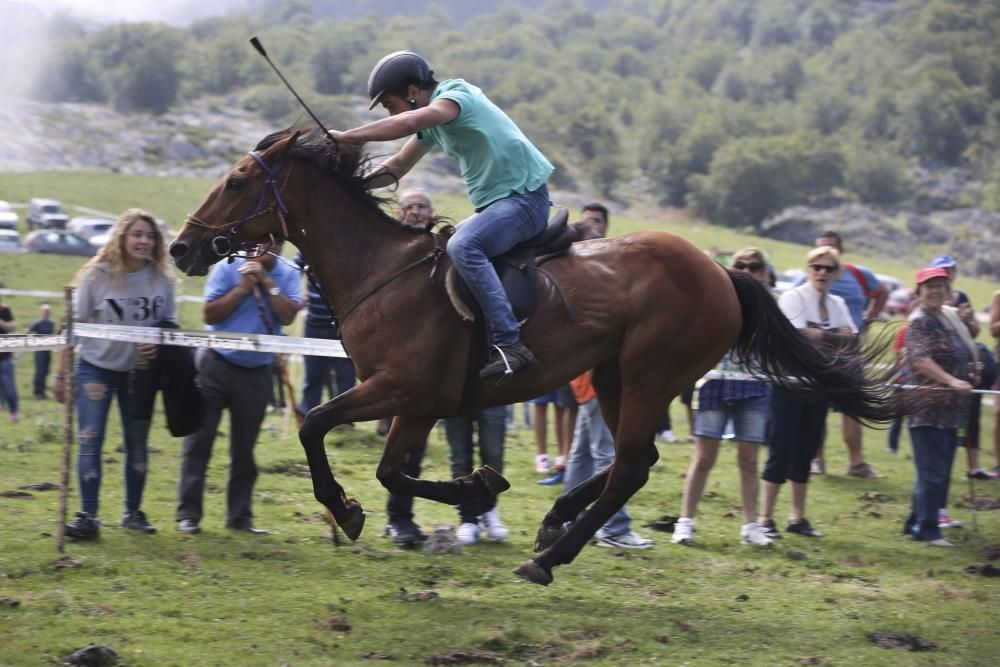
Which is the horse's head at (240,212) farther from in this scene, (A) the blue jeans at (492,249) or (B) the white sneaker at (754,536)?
(B) the white sneaker at (754,536)

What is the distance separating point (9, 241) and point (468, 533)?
35521mm

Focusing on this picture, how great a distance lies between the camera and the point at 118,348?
7.80m

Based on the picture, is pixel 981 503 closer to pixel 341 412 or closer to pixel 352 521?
pixel 352 521

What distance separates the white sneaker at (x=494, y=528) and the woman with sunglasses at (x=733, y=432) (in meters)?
1.45

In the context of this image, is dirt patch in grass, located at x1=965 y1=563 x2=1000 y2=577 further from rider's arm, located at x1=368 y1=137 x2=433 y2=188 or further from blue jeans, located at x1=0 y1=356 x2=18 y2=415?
blue jeans, located at x1=0 y1=356 x2=18 y2=415

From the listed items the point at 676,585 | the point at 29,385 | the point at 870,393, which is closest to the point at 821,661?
the point at 676,585

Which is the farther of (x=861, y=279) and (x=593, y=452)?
(x=861, y=279)

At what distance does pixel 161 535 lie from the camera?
A: 8000 mm

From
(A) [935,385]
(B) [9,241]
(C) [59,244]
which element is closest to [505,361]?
(A) [935,385]

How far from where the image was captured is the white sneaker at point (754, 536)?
9.02 metres

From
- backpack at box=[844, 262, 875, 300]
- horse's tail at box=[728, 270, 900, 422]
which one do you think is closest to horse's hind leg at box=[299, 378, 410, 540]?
horse's tail at box=[728, 270, 900, 422]

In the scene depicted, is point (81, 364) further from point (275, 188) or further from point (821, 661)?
point (821, 661)

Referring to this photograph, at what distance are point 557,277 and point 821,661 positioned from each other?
269 centimetres

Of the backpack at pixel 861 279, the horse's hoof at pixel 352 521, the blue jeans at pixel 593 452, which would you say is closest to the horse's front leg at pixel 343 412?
the horse's hoof at pixel 352 521
